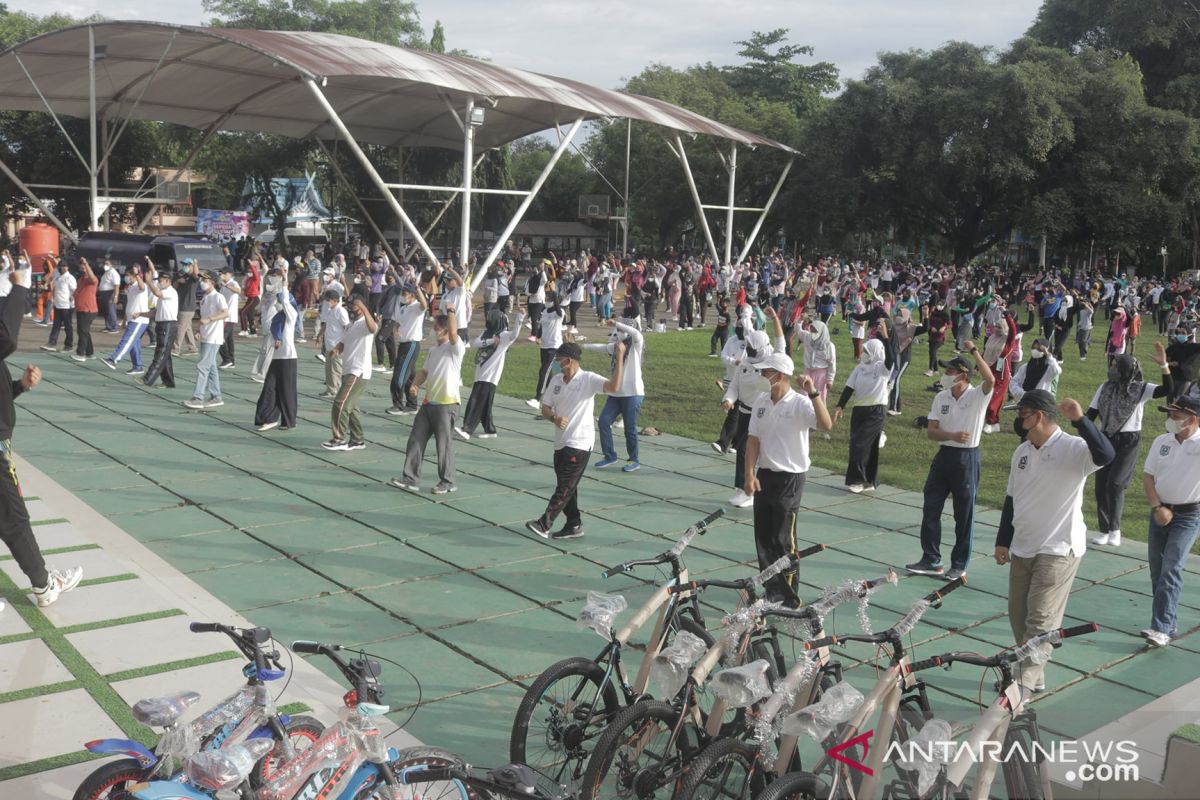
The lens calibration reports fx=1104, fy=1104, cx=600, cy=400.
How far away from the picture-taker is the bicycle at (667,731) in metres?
4.60

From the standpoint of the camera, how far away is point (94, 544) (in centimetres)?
867

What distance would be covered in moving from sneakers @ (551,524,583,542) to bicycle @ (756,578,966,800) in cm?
483

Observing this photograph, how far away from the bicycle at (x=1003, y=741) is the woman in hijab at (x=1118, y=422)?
5326 millimetres

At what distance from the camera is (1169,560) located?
7.18 meters

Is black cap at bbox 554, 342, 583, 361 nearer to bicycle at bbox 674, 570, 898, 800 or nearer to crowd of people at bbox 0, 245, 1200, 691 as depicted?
crowd of people at bbox 0, 245, 1200, 691

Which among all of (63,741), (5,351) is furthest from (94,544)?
(63,741)

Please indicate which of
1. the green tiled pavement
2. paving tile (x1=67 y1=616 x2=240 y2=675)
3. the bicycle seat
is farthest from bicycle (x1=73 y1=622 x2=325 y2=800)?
paving tile (x1=67 y1=616 x2=240 y2=675)

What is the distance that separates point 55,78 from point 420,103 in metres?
9.63

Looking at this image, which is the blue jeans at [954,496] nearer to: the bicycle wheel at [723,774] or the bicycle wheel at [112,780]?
the bicycle wheel at [723,774]

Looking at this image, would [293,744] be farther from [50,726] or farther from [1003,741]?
[1003,741]

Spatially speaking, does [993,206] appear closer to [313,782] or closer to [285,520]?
[285,520]

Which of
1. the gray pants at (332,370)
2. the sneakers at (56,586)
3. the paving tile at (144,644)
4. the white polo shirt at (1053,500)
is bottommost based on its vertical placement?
the paving tile at (144,644)

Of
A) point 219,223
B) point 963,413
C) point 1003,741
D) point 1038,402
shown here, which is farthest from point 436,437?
point 219,223

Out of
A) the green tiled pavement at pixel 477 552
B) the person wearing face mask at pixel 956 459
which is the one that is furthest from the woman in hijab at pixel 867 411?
the person wearing face mask at pixel 956 459
